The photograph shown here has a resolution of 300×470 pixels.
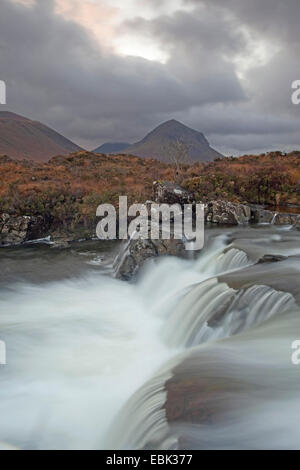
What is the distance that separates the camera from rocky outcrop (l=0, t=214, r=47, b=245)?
20.1m

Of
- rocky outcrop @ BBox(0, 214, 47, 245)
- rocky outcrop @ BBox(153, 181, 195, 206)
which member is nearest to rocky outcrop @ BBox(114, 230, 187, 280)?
rocky outcrop @ BBox(0, 214, 47, 245)

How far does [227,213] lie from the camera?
67.6 ft

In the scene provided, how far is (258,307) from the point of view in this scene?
279 inches

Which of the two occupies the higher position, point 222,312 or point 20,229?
point 20,229

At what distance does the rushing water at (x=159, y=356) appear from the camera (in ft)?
12.6

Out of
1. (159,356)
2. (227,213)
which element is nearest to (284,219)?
(227,213)

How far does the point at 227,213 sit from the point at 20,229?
41.7 ft

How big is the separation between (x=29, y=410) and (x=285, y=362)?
4.37 metres

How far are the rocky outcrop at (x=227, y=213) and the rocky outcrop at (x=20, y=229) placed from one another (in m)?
10.6

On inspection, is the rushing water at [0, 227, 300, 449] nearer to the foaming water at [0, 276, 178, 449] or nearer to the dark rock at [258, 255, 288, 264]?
the foaming water at [0, 276, 178, 449]

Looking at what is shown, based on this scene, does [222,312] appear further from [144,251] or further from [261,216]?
[261,216]

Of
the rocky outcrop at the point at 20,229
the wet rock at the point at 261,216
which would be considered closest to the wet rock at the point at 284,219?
the wet rock at the point at 261,216

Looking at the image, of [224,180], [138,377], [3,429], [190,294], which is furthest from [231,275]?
[224,180]

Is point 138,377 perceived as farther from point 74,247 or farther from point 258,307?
point 74,247
